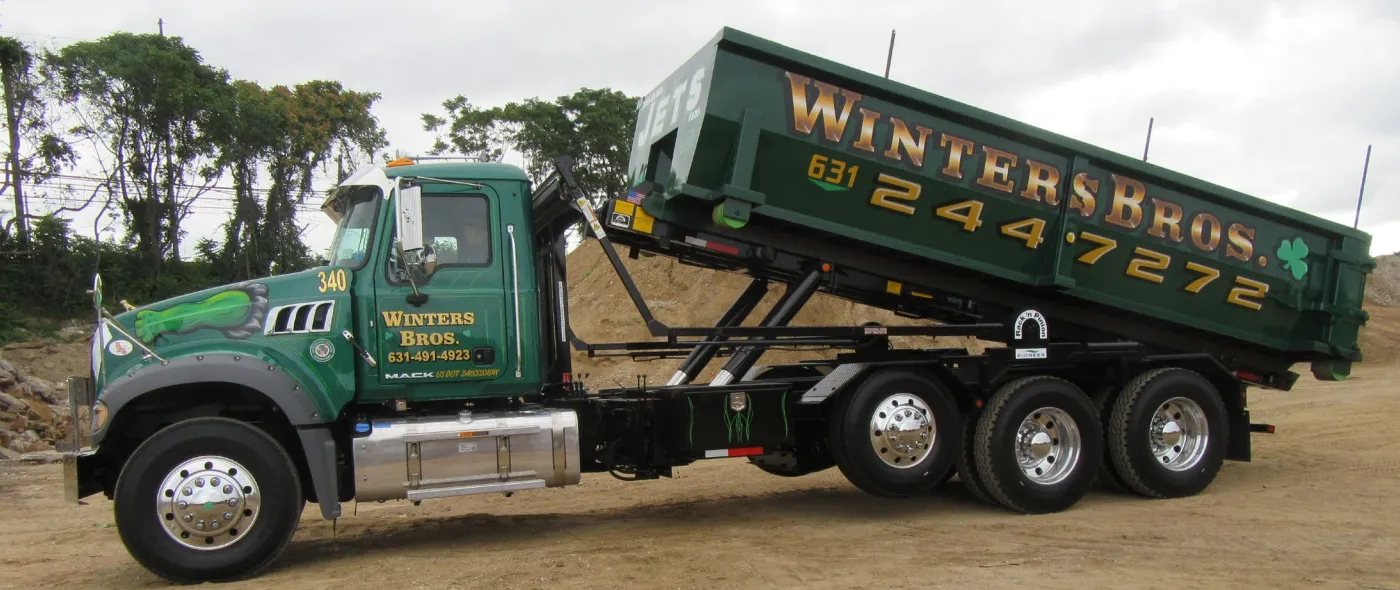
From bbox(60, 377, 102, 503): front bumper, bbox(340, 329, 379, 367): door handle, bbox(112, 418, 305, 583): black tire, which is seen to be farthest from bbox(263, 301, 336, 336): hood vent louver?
bbox(60, 377, 102, 503): front bumper

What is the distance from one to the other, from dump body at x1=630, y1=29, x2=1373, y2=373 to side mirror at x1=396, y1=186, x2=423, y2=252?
178 centimetres

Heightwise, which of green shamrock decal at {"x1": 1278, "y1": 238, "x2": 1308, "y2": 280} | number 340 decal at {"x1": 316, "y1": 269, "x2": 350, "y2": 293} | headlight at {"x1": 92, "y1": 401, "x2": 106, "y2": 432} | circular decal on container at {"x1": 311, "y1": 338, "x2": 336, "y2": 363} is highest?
green shamrock decal at {"x1": 1278, "y1": 238, "x2": 1308, "y2": 280}

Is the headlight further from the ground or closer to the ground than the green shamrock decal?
closer to the ground

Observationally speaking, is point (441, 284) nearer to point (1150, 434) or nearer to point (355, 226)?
point (355, 226)

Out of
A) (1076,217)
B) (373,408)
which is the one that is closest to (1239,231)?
(1076,217)

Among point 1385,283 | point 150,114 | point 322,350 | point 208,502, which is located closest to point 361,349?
point 322,350

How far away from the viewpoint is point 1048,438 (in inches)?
322

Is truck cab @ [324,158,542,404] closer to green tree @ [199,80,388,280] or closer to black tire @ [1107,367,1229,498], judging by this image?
black tire @ [1107,367,1229,498]

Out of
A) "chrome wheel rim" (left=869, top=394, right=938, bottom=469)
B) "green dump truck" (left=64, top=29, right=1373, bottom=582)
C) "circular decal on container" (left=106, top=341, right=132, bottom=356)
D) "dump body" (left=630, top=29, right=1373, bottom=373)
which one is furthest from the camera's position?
"chrome wheel rim" (left=869, top=394, right=938, bottom=469)

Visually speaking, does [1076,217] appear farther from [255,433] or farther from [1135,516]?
[255,433]

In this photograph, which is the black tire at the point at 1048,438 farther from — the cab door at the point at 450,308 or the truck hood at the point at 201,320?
the truck hood at the point at 201,320

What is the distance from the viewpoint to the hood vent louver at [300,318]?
6.41m

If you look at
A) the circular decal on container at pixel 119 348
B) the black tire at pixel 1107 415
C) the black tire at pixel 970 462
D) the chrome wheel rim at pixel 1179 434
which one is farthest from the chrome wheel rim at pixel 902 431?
the circular decal on container at pixel 119 348

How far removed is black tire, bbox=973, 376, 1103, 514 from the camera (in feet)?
25.9
